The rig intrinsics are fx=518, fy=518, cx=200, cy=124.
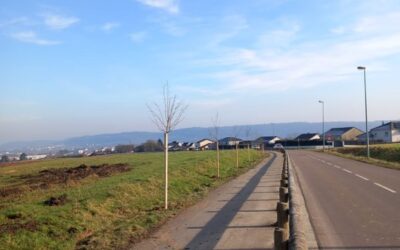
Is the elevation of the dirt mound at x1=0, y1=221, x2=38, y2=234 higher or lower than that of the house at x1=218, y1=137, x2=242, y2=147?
lower

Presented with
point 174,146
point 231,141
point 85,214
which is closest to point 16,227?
point 85,214

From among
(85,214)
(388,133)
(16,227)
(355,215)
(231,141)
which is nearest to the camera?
(16,227)

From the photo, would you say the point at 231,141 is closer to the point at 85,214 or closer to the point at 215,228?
the point at 85,214

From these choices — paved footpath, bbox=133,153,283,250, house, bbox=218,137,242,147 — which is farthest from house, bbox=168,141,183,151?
paved footpath, bbox=133,153,283,250

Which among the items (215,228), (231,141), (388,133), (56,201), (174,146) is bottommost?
(215,228)

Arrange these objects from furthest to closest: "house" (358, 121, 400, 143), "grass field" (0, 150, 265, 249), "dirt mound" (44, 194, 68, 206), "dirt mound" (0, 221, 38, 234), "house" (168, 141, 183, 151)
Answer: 1. "house" (358, 121, 400, 143)
2. "house" (168, 141, 183, 151)
3. "dirt mound" (44, 194, 68, 206)
4. "dirt mound" (0, 221, 38, 234)
5. "grass field" (0, 150, 265, 249)

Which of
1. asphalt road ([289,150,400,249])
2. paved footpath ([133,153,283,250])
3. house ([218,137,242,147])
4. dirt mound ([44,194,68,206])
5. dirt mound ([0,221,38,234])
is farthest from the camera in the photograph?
house ([218,137,242,147])

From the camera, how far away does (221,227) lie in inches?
440

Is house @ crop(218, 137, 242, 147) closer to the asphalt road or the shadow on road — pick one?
the asphalt road

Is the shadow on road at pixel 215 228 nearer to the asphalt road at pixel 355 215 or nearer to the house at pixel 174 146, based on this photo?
the asphalt road at pixel 355 215

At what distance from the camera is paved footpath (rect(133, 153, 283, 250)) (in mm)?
9477

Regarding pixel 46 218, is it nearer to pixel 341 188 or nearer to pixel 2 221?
pixel 2 221

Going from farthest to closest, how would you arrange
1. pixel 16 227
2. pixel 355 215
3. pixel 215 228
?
pixel 355 215, pixel 16 227, pixel 215 228

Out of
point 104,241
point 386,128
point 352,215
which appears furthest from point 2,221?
point 386,128
